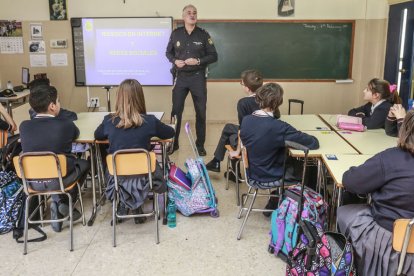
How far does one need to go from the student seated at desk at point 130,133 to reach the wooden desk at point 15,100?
8.99 feet

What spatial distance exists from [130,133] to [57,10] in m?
4.03

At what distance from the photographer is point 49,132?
121 inches

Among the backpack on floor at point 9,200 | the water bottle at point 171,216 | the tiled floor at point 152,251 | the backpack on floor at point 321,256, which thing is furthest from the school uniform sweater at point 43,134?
the backpack on floor at point 321,256

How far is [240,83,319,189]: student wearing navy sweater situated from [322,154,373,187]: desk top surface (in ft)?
0.84

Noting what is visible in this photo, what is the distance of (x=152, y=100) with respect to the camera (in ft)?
22.0

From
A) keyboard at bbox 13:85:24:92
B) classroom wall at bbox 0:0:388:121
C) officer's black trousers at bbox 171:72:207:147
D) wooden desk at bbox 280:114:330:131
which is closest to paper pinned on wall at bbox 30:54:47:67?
classroom wall at bbox 0:0:388:121

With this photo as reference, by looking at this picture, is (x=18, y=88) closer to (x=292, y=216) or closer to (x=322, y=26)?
(x=322, y=26)

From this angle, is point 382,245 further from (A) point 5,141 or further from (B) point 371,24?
(B) point 371,24

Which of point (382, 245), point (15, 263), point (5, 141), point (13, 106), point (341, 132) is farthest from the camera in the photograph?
point (13, 106)

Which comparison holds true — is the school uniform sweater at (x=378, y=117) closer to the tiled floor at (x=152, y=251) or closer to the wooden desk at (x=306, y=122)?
the wooden desk at (x=306, y=122)

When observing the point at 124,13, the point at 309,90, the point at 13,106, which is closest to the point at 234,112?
the point at 309,90

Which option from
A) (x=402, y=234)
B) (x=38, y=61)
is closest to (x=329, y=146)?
(x=402, y=234)

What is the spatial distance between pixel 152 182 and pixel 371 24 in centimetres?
466

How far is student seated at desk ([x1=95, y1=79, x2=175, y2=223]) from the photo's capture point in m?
3.10
